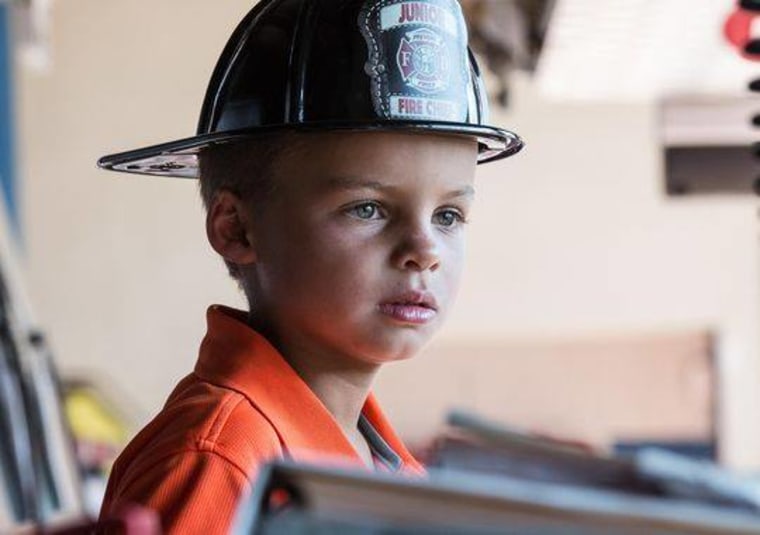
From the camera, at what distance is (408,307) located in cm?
117

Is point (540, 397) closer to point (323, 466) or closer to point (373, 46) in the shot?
point (373, 46)

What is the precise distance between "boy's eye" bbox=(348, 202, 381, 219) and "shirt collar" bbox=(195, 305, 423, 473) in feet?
0.36

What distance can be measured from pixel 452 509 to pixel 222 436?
0.44m

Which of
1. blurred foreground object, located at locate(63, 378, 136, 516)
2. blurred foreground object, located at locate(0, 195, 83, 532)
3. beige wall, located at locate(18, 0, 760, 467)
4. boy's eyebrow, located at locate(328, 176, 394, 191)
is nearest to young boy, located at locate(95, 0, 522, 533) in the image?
boy's eyebrow, located at locate(328, 176, 394, 191)

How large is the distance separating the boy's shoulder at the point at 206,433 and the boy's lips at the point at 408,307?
12 cm

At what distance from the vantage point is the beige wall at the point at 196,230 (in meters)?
8.33

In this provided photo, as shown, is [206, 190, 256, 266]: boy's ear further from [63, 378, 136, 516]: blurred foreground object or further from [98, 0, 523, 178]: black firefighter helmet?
[63, 378, 136, 516]: blurred foreground object

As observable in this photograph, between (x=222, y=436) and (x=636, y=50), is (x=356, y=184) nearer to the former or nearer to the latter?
(x=222, y=436)

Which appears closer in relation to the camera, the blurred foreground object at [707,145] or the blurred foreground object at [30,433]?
the blurred foreground object at [30,433]

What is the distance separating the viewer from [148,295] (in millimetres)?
8414

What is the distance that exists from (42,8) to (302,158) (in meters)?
4.07

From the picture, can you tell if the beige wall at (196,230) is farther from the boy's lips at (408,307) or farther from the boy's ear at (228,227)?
the boy's lips at (408,307)

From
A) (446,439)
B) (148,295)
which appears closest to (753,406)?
(148,295)

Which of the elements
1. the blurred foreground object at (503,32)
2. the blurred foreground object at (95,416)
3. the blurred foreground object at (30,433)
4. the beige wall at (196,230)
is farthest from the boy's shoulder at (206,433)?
the beige wall at (196,230)
